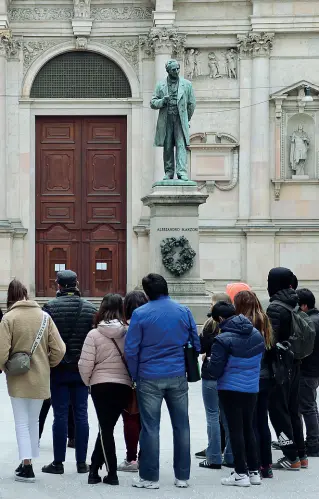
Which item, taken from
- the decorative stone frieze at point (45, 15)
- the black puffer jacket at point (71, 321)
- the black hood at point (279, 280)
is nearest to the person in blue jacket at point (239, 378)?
the black hood at point (279, 280)

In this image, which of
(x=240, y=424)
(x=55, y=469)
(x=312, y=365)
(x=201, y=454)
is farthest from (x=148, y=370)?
(x=312, y=365)

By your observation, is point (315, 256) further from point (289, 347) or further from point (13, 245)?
point (289, 347)

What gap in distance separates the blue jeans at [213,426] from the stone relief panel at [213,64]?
1804 centimetres

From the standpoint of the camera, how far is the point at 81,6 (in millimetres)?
27312

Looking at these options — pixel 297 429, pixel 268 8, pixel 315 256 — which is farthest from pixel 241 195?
pixel 297 429

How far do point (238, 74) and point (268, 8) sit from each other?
1804mm

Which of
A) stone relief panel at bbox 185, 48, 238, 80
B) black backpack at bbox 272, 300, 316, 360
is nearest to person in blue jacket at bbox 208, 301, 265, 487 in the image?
black backpack at bbox 272, 300, 316, 360

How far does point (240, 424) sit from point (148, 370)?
0.93 m

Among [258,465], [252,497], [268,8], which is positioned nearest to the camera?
[252,497]

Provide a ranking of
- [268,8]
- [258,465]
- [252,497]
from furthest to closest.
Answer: [268,8] < [258,465] < [252,497]

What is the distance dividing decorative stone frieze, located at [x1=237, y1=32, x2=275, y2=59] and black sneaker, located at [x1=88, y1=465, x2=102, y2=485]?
19250mm

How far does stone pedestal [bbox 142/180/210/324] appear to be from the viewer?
1839 cm

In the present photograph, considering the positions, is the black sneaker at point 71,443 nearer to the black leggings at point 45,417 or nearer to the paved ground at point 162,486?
the black leggings at point 45,417

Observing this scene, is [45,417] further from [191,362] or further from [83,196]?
[83,196]
